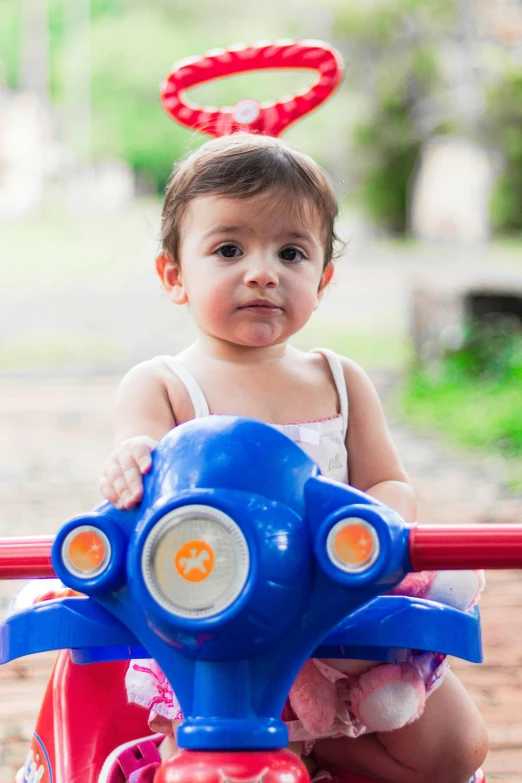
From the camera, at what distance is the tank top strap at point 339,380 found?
5.70ft

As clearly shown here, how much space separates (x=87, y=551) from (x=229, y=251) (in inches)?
22.5

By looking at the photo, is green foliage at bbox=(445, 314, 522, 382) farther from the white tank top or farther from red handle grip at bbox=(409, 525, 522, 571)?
red handle grip at bbox=(409, 525, 522, 571)

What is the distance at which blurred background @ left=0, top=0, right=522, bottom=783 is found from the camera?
5254mm

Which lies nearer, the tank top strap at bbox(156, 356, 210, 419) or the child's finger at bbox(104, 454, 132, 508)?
the child's finger at bbox(104, 454, 132, 508)

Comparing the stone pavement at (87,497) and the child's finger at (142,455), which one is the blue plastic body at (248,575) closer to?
the child's finger at (142,455)

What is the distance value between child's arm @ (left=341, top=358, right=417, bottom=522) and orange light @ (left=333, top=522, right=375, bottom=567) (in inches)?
22.4

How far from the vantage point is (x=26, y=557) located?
1186 mm

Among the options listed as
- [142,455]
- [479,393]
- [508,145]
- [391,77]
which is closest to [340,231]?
[142,455]

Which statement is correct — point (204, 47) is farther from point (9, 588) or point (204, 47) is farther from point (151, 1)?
point (9, 588)

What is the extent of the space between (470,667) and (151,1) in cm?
1937

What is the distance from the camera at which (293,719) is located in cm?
152

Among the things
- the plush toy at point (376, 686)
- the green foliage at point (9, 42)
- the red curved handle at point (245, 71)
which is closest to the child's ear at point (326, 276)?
the red curved handle at point (245, 71)

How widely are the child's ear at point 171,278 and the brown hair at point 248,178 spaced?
13 mm

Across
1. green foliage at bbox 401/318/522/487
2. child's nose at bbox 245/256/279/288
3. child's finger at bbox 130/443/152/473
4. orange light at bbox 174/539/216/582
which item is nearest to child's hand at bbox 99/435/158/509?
child's finger at bbox 130/443/152/473
